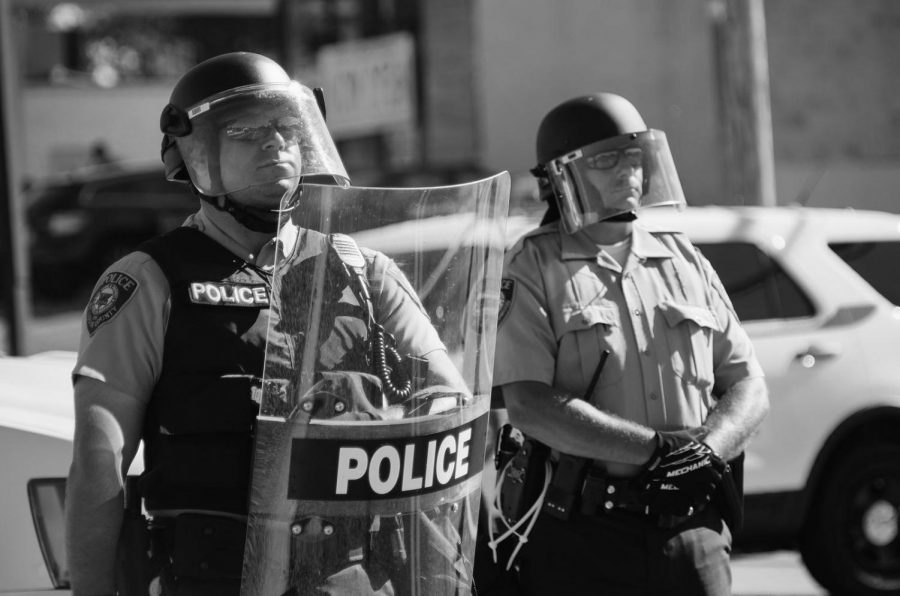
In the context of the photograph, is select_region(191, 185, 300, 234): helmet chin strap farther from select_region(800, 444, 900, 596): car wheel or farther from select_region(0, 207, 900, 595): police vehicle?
select_region(800, 444, 900, 596): car wheel

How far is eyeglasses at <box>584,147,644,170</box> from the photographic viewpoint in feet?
10.4

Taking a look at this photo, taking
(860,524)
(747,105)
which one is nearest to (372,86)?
(747,105)

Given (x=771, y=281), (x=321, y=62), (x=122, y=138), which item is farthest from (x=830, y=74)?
(x=122, y=138)

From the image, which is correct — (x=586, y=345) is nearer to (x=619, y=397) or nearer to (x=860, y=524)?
(x=619, y=397)

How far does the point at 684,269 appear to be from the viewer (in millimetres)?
3104

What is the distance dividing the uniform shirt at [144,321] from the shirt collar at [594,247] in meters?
1.01

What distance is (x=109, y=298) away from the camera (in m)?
2.27

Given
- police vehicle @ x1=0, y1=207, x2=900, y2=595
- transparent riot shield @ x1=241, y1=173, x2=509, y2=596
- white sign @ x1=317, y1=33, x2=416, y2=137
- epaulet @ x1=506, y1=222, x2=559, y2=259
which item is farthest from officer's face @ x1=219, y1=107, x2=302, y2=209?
white sign @ x1=317, y1=33, x2=416, y2=137

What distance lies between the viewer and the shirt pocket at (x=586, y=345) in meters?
2.94

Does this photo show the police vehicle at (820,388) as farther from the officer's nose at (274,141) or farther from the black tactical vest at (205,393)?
the black tactical vest at (205,393)

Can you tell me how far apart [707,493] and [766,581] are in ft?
10.6

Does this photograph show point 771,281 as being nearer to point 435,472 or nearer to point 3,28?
point 435,472

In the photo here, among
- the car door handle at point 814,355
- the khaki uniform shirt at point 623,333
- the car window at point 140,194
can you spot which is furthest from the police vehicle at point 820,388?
the car window at point 140,194

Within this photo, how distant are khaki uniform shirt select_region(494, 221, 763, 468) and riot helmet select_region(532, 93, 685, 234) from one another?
0.12 m
